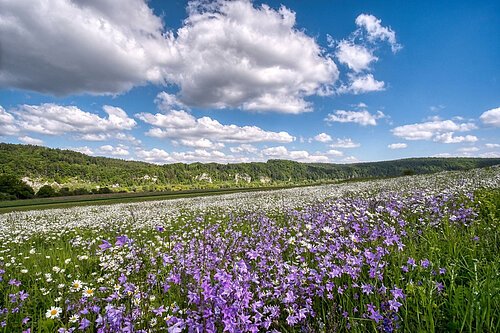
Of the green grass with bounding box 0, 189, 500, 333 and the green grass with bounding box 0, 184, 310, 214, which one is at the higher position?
the green grass with bounding box 0, 189, 500, 333

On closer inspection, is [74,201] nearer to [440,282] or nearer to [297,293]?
[297,293]

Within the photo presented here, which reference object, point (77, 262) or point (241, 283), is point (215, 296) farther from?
point (77, 262)

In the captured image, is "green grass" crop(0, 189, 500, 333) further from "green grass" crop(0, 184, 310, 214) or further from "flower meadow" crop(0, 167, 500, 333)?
"green grass" crop(0, 184, 310, 214)

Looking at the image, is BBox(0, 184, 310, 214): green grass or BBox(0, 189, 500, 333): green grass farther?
BBox(0, 184, 310, 214): green grass

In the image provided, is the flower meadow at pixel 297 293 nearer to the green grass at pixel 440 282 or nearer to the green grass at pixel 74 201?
the green grass at pixel 440 282

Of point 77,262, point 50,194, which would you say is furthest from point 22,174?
point 77,262

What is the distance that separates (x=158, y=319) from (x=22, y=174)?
834ft

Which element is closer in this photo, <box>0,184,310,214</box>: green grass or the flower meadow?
the flower meadow

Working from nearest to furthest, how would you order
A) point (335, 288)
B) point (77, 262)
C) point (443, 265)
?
1. point (335, 288)
2. point (443, 265)
3. point (77, 262)

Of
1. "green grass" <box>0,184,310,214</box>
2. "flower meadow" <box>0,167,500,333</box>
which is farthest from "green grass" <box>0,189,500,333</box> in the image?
"green grass" <box>0,184,310,214</box>

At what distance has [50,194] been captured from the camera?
10338cm

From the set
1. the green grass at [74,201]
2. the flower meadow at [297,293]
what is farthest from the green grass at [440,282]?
the green grass at [74,201]

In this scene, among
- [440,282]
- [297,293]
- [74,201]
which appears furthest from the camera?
[74,201]

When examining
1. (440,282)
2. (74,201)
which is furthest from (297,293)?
(74,201)
